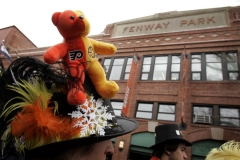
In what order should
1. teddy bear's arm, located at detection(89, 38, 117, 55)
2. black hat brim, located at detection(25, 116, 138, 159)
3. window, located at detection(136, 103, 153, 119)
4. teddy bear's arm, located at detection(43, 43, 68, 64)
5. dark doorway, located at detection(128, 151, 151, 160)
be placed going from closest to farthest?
black hat brim, located at detection(25, 116, 138, 159), teddy bear's arm, located at detection(43, 43, 68, 64), teddy bear's arm, located at detection(89, 38, 117, 55), dark doorway, located at detection(128, 151, 151, 160), window, located at detection(136, 103, 153, 119)

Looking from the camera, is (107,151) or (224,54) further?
(224,54)

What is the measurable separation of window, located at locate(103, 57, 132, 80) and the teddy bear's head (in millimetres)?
10743

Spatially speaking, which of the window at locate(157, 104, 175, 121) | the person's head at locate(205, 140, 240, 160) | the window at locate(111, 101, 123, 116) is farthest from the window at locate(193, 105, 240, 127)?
the person's head at locate(205, 140, 240, 160)

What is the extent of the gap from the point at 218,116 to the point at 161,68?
4445mm

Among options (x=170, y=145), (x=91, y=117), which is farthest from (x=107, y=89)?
(x=170, y=145)

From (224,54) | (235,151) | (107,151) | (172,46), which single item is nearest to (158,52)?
(172,46)

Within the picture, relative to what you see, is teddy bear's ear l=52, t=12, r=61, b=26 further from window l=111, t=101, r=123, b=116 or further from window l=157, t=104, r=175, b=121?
window l=111, t=101, r=123, b=116

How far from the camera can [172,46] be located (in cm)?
1185

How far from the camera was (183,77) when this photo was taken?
10.2 metres

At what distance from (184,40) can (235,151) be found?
1014 cm

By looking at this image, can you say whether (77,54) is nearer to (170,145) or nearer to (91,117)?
(91,117)

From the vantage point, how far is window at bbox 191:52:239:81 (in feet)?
32.6

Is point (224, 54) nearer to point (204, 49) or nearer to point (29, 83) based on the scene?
point (204, 49)

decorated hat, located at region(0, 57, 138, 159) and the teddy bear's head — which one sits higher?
the teddy bear's head
